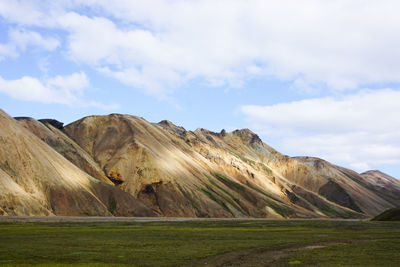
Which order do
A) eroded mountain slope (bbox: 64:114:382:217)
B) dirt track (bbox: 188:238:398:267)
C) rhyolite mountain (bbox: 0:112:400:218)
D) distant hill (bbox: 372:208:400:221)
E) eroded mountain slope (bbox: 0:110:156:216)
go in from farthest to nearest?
eroded mountain slope (bbox: 64:114:382:217), rhyolite mountain (bbox: 0:112:400:218), distant hill (bbox: 372:208:400:221), eroded mountain slope (bbox: 0:110:156:216), dirt track (bbox: 188:238:398:267)

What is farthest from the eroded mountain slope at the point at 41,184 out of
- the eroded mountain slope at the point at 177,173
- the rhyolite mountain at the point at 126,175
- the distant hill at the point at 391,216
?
the distant hill at the point at 391,216

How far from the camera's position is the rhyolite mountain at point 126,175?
98.8 meters

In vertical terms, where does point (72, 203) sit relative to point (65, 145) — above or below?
below

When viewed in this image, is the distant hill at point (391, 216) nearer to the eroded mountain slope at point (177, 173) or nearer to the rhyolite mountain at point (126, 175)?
the eroded mountain slope at point (177, 173)

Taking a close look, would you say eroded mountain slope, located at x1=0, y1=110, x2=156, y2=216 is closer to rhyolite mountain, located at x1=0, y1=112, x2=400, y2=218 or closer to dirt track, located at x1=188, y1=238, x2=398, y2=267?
rhyolite mountain, located at x1=0, y1=112, x2=400, y2=218

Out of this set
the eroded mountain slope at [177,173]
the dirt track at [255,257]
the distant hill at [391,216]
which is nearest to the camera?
the dirt track at [255,257]

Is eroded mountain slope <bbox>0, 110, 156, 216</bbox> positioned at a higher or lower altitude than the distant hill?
higher

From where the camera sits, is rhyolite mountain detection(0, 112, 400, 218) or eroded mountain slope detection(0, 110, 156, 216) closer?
eroded mountain slope detection(0, 110, 156, 216)

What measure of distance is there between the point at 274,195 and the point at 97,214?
3821 inches

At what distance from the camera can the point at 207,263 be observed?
2592 cm

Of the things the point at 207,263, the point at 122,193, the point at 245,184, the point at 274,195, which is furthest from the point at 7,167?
the point at 274,195

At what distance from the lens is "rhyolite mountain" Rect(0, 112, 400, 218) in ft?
324

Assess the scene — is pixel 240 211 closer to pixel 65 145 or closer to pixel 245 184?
pixel 245 184

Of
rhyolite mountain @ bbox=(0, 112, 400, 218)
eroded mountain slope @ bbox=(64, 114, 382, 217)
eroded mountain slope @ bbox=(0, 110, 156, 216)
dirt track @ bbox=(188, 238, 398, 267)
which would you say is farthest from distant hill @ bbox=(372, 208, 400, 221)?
dirt track @ bbox=(188, 238, 398, 267)
